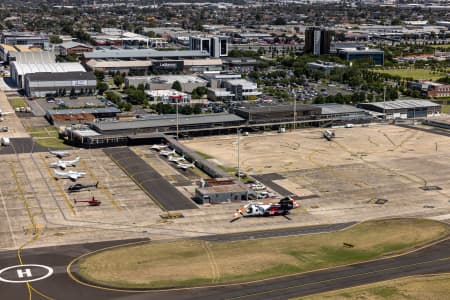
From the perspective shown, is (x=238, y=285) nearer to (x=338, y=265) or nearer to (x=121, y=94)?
(x=338, y=265)

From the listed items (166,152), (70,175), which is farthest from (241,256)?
(166,152)

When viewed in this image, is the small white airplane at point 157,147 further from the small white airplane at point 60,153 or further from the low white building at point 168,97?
the low white building at point 168,97

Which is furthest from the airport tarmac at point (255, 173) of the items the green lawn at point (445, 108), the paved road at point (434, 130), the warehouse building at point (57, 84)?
the warehouse building at point (57, 84)

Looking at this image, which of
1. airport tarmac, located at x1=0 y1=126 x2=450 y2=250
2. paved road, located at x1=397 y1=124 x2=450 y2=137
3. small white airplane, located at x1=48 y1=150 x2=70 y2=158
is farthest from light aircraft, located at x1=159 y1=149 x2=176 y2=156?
paved road, located at x1=397 y1=124 x2=450 y2=137

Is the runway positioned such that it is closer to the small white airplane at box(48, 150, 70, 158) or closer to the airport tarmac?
the airport tarmac

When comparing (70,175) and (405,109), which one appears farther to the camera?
(405,109)

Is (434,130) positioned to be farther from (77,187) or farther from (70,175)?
(77,187)

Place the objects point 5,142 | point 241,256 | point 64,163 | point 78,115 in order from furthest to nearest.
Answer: point 78,115, point 5,142, point 64,163, point 241,256
